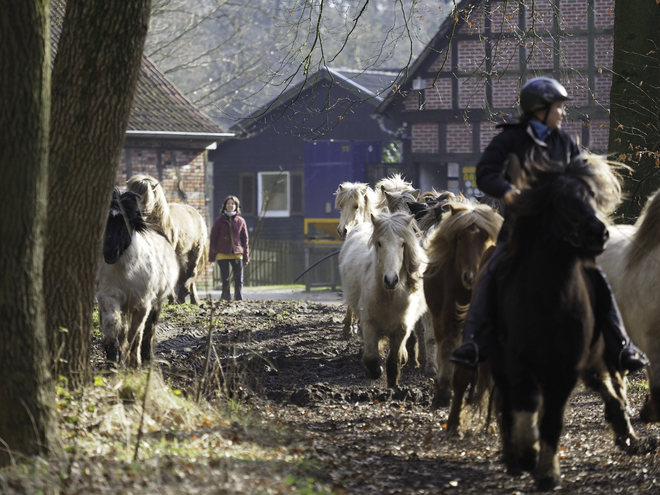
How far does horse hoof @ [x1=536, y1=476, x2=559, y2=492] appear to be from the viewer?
490cm

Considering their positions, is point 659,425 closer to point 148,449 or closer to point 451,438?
point 451,438

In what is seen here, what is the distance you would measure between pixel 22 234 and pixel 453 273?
3.92 metres

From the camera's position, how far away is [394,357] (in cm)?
905

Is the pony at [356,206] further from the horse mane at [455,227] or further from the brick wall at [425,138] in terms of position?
the brick wall at [425,138]

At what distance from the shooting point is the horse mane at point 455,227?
7.13 meters

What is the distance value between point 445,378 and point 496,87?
20902mm

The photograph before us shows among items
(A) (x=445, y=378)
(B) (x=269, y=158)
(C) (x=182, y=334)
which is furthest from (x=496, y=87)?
(A) (x=445, y=378)

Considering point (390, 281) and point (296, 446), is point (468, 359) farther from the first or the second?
point (390, 281)

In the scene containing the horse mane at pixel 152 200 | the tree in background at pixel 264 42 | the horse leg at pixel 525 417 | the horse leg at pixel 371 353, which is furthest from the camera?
the horse mane at pixel 152 200

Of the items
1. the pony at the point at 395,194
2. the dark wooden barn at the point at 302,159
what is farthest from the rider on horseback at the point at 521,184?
the dark wooden barn at the point at 302,159

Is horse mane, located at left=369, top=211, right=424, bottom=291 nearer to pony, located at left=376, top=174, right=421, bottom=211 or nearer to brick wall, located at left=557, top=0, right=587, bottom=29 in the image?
pony, located at left=376, top=174, right=421, bottom=211

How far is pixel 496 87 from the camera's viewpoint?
27.2 meters

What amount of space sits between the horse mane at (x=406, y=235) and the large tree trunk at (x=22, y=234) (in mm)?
4552

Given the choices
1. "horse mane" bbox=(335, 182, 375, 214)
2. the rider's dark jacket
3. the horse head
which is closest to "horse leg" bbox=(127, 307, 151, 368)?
the horse head
